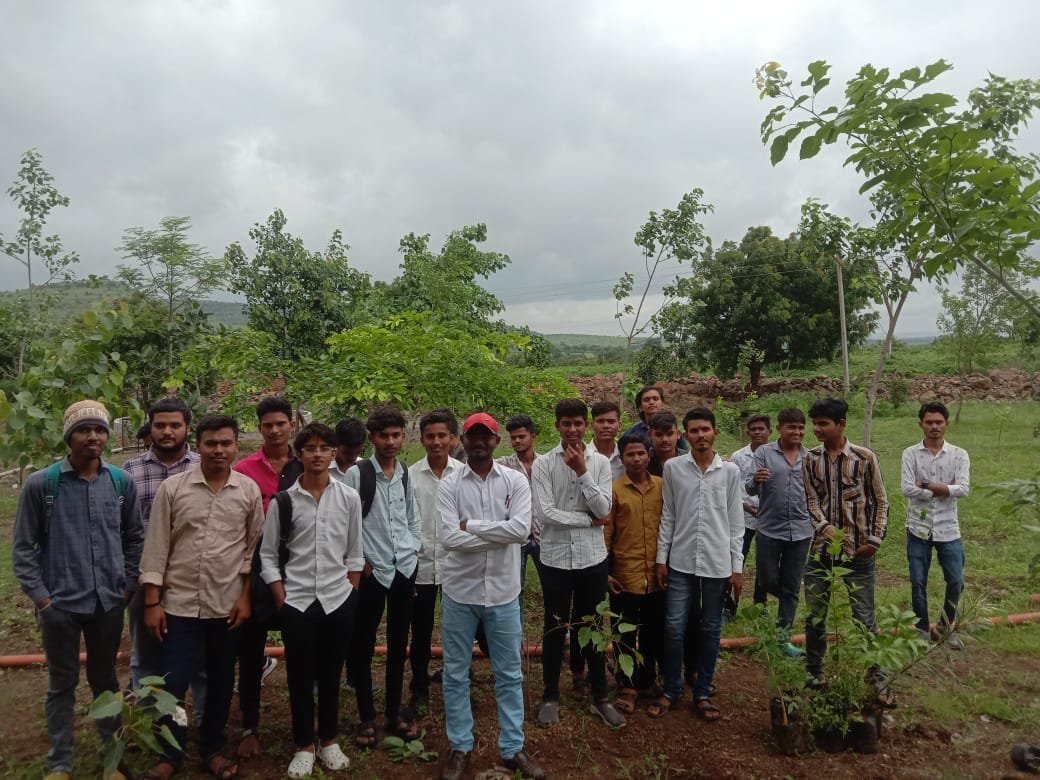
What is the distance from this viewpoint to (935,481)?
4.93 m

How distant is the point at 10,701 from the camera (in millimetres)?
4152

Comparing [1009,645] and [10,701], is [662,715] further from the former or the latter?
[10,701]

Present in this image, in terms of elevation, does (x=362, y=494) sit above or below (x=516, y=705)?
above

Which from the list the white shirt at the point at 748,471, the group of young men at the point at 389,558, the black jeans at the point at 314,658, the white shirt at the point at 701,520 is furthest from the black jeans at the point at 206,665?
the white shirt at the point at 748,471

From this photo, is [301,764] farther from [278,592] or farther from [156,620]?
[156,620]

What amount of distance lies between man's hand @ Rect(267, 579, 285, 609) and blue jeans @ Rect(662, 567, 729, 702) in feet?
7.19

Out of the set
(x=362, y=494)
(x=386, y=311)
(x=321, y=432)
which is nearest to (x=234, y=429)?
(x=321, y=432)

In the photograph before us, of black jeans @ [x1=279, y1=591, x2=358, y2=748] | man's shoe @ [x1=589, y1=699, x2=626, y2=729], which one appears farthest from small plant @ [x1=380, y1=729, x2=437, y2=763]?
man's shoe @ [x1=589, y1=699, x2=626, y2=729]

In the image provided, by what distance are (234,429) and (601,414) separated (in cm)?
222

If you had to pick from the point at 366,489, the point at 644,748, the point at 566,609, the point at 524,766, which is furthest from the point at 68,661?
the point at 644,748

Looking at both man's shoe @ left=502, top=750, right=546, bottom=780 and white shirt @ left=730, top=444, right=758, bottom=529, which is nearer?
man's shoe @ left=502, top=750, right=546, bottom=780

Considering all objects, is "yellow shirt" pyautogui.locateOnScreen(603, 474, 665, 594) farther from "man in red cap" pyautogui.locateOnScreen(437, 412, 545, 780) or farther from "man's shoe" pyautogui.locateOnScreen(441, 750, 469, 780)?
"man's shoe" pyautogui.locateOnScreen(441, 750, 469, 780)

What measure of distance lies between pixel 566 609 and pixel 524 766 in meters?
0.87

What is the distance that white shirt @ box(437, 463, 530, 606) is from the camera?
131 inches
